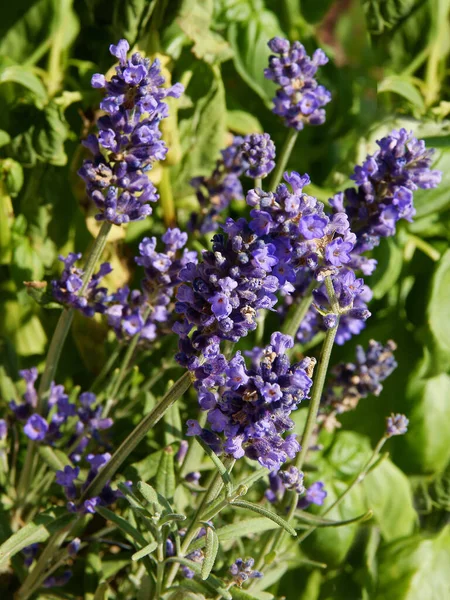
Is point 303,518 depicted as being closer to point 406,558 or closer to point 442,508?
point 406,558

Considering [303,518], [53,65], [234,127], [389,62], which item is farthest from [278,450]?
[389,62]

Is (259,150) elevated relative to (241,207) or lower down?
elevated

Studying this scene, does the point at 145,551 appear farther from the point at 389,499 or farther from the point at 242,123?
the point at 242,123

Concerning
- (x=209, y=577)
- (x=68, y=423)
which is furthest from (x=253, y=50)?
(x=209, y=577)

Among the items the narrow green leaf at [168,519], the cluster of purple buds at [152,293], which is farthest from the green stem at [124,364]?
the narrow green leaf at [168,519]

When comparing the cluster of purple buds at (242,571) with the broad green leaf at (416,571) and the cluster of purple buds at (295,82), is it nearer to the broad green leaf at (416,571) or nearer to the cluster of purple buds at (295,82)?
the broad green leaf at (416,571)

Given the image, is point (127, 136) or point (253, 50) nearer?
point (127, 136)
